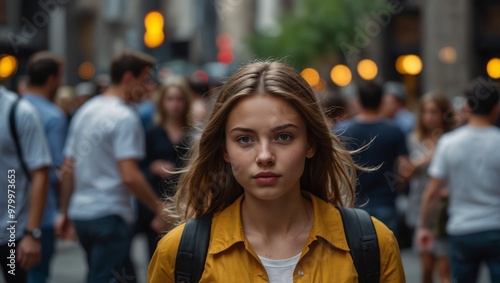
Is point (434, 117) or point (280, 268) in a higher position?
point (280, 268)

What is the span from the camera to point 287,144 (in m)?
3.53

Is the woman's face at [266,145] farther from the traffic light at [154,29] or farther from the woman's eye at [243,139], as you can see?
the traffic light at [154,29]

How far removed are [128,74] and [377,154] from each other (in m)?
2.29

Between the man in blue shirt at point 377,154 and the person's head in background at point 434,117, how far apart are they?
1.70 meters

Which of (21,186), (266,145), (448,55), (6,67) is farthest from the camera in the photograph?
(448,55)

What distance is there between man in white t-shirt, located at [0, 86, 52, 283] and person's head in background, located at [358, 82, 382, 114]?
335 centimetres

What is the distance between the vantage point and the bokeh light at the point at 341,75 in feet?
144

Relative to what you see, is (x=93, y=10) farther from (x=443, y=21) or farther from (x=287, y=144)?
(x=287, y=144)

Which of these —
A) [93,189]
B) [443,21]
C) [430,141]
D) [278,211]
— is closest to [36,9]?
[443,21]

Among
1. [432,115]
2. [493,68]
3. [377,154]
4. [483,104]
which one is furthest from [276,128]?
[493,68]

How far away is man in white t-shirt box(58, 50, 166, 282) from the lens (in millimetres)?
7289

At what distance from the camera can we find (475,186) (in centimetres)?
738

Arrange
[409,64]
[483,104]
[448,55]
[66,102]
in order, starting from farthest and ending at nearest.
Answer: [409,64]
[448,55]
[66,102]
[483,104]

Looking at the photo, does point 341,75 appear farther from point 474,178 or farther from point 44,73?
point 474,178
